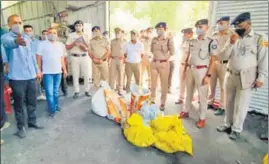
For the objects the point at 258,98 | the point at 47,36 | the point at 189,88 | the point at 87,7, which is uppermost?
the point at 87,7

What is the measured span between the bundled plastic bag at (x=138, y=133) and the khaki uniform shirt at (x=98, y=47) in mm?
2133

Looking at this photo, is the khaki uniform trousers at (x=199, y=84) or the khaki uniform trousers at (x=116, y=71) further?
the khaki uniform trousers at (x=116, y=71)

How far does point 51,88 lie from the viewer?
2887 millimetres

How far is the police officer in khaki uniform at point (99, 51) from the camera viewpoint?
4016 millimetres

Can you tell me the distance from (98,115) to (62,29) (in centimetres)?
191

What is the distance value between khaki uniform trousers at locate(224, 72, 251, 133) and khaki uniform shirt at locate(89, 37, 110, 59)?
2.49 metres

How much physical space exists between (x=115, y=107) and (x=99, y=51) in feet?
5.13

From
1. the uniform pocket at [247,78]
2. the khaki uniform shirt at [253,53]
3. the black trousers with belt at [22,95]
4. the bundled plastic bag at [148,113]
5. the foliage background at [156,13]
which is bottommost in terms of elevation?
the bundled plastic bag at [148,113]

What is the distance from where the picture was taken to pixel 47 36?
2818mm

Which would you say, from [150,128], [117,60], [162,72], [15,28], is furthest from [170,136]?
[117,60]

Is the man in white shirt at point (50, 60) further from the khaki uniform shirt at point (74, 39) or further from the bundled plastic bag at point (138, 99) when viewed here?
the bundled plastic bag at point (138, 99)

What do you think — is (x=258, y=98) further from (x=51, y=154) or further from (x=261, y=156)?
(x=51, y=154)

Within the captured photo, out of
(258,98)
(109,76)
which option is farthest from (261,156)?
(109,76)

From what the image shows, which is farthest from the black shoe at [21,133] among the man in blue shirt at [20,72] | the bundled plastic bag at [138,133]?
the bundled plastic bag at [138,133]
